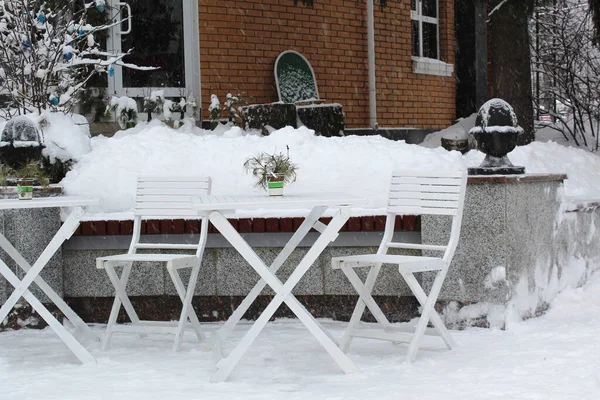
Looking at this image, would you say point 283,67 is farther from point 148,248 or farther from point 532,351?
point 532,351

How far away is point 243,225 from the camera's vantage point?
665 centimetres

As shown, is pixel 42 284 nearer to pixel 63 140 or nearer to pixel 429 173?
pixel 63 140

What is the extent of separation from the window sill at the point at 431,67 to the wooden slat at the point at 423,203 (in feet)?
27.7

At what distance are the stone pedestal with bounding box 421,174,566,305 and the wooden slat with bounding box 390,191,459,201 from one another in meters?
0.52

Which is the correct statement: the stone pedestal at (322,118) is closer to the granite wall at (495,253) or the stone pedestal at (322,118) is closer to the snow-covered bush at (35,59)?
the snow-covered bush at (35,59)

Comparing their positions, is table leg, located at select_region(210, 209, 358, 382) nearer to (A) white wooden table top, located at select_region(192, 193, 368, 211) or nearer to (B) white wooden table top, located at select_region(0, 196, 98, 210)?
(A) white wooden table top, located at select_region(192, 193, 368, 211)

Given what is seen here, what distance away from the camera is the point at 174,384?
4.93 metres

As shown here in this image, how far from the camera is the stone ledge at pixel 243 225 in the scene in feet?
21.6

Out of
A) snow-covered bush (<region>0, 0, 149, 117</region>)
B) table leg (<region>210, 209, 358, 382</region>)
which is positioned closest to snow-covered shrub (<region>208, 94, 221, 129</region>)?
snow-covered bush (<region>0, 0, 149, 117</region>)

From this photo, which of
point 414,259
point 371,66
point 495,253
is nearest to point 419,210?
point 414,259

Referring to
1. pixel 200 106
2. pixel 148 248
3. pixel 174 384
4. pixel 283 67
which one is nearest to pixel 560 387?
pixel 174 384

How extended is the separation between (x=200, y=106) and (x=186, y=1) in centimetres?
122

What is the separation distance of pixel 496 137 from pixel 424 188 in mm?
1006

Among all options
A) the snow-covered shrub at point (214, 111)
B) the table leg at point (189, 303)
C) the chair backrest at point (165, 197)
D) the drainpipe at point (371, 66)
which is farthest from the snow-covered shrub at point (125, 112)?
the drainpipe at point (371, 66)
